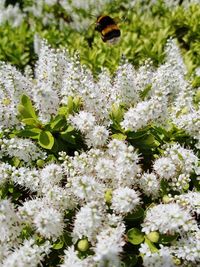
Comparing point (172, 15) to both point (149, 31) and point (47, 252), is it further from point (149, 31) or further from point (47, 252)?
point (47, 252)

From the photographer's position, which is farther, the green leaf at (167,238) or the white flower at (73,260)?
the green leaf at (167,238)

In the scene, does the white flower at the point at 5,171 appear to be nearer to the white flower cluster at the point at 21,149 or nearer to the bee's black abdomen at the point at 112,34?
the white flower cluster at the point at 21,149

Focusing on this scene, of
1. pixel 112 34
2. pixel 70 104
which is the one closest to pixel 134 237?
pixel 70 104

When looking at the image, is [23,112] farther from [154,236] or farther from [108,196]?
[154,236]

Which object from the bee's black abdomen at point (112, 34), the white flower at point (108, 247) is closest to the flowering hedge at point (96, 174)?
the white flower at point (108, 247)

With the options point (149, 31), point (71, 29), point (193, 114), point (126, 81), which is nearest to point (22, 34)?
point (71, 29)

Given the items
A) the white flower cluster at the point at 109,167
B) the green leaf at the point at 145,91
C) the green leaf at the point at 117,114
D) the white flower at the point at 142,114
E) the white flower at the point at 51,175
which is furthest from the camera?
the green leaf at the point at 145,91
